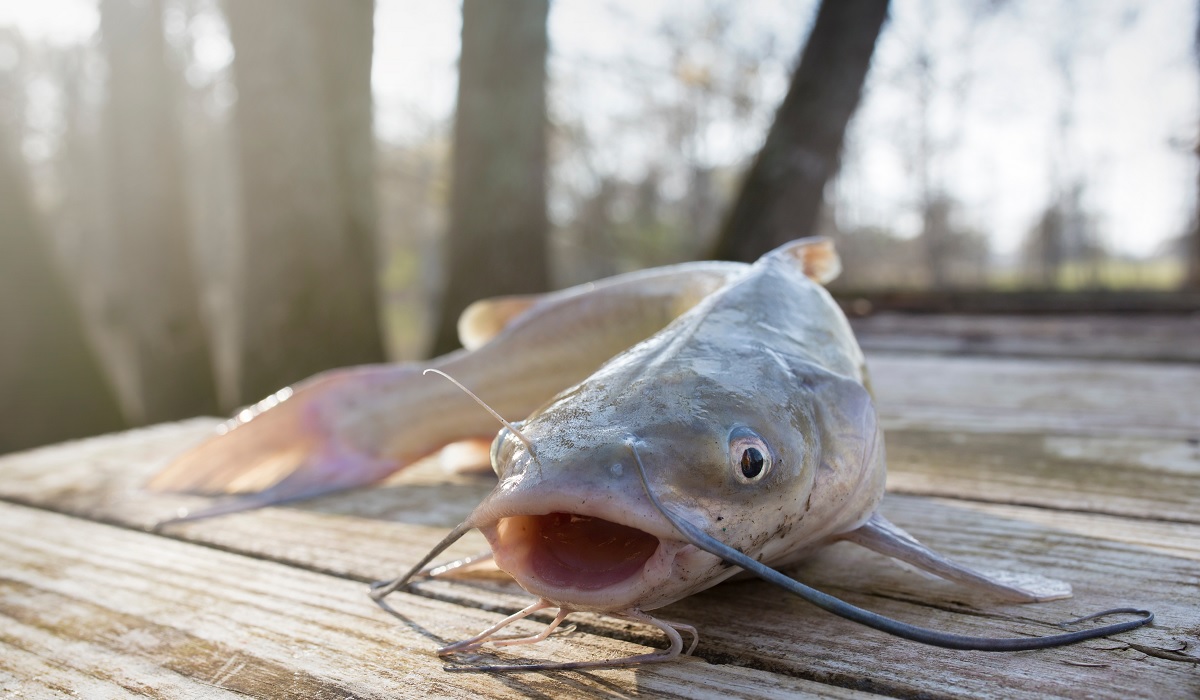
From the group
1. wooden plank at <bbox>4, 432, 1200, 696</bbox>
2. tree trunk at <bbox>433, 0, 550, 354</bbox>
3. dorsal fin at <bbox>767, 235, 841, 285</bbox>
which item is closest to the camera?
wooden plank at <bbox>4, 432, 1200, 696</bbox>

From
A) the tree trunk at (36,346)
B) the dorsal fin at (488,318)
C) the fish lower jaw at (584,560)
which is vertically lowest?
the tree trunk at (36,346)

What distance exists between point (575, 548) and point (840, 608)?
0.30 m

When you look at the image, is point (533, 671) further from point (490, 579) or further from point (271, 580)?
point (271, 580)

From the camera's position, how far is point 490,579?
50.8 inches

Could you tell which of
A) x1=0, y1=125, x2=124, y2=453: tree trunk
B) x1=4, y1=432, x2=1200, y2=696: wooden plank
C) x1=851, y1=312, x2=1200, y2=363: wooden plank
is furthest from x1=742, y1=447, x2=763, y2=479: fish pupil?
x1=0, y1=125, x2=124, y2=453: tree trunk

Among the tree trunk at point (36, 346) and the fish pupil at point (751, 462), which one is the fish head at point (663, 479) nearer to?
the fish pupil at point (751, 462)

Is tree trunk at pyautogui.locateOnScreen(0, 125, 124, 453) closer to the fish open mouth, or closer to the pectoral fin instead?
the fish open mouth

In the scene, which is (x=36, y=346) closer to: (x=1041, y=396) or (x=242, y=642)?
(x=242, y=642)

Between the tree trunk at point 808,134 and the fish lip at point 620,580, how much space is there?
15.8 ft

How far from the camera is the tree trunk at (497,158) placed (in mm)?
5516

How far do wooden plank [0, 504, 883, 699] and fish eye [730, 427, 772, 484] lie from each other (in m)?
0.22

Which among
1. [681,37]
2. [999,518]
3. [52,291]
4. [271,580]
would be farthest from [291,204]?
[681,37]

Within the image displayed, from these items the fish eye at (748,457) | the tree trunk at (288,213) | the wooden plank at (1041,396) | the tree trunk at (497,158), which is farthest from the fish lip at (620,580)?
the tree trunk at (288,213)

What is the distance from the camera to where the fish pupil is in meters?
0.96
